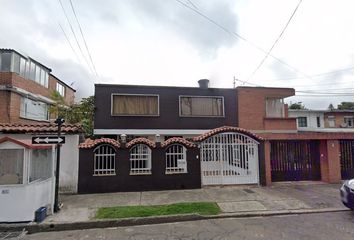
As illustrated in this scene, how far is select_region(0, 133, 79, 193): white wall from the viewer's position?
9.42 metres

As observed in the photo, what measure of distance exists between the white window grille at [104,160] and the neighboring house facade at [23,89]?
935 cm

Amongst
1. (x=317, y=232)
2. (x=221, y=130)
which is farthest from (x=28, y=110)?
(x=317, y=232)

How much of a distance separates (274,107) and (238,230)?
41.9ft

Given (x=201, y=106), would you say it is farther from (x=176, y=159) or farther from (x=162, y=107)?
(x=176, y=159)

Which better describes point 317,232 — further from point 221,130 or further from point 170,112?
point 170,112

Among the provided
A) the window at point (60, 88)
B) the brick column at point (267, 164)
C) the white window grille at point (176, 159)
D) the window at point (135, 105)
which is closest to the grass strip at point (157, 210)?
the white window grille at point (176, 159)

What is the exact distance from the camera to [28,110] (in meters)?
17.4

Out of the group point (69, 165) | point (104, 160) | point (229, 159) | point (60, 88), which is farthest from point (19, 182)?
point (60, 88)

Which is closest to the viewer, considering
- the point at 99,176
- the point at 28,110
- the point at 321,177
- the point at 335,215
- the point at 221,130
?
the point at 335,215

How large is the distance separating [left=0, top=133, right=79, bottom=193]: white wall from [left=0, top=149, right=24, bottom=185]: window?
3.00m

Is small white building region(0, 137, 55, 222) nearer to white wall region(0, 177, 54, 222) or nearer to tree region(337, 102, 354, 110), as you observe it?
white wall region(0, 177, 54, 222)

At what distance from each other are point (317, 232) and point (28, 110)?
1970 centimetres

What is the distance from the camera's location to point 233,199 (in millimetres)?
8430

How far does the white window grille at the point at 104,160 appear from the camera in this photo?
31.9 ft
